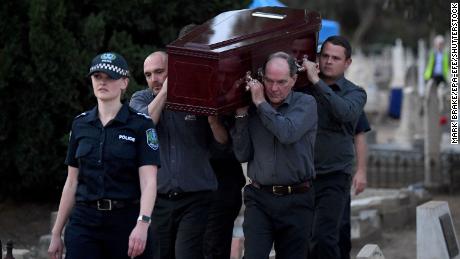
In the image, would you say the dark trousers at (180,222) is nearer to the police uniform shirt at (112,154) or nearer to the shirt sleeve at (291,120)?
the shirt sleeve at (291,120)

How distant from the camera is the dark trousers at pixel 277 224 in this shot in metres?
6.22

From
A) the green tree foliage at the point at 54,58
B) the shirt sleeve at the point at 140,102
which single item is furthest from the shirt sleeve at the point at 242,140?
the green tree foliage at the point at 54,58

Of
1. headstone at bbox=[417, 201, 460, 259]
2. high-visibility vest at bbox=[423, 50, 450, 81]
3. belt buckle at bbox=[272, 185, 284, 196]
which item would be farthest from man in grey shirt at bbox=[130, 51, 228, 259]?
high-visibility vest at bbox=[423, 50, 450, 81]

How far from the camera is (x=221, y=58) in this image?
19.2 feet

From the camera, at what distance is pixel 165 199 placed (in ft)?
21.2

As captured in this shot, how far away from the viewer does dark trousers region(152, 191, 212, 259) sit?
20.9 feet

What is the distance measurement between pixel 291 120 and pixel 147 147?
1126 millimetres

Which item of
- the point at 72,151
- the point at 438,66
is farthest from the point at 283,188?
the point at 438,66

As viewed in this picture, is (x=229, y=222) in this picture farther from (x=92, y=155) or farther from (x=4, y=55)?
(x=4, y=55)

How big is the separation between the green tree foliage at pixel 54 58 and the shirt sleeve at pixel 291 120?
319cm

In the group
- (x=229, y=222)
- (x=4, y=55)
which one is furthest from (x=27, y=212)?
(x=229, y=222)

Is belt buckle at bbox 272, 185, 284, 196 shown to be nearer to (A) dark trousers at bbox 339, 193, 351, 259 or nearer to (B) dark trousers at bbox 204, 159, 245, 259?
(B) dark trousers at bbox 204, 159, 245, 259

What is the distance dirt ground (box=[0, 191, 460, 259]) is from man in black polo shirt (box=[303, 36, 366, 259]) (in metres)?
2.28

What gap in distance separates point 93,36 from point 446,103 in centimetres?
1240
